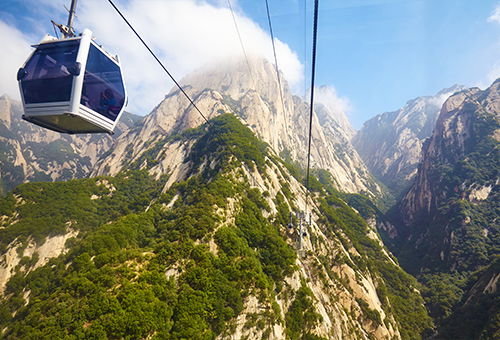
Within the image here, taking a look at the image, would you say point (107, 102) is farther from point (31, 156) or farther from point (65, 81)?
point (31, 156)

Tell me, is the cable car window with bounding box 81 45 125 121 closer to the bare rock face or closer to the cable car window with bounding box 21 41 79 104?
the cable car window with bounding box 21 41 79 104

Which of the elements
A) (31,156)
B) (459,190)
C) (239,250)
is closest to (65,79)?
(239,250)

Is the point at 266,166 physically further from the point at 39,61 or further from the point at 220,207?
the point at 39,61

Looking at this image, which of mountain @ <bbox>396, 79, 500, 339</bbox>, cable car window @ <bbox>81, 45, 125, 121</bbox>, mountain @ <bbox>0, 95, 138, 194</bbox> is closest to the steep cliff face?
mountain @ <bbox>396, 79, 500, 339</bbox>

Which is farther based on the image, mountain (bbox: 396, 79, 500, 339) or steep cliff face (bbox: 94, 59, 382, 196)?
steep cliff face (bbox: 94, 59, 382, 196)

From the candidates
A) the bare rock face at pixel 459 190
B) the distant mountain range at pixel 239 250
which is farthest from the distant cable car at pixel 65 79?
the bare rock face at pixel 459 190

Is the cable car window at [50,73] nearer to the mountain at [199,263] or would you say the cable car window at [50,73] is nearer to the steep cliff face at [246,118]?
the mountain at [199,263]

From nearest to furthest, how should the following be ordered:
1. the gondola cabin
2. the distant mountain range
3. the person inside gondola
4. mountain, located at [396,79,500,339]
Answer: the gondola cabin → the person inside gondola → the distant mountain range → mountain, located at [396,79,500,339]
